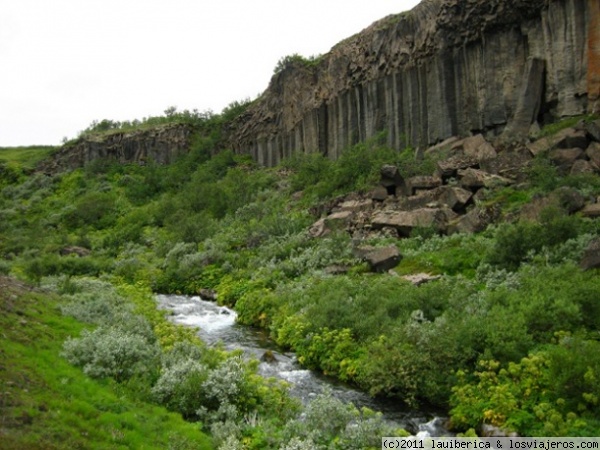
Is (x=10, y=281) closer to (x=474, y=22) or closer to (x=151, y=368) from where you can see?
(x=151, y=368)

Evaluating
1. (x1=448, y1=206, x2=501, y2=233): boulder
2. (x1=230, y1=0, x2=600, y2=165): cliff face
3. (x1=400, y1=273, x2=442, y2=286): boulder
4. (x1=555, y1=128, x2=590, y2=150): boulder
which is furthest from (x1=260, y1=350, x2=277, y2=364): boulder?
(x1=230, y1=0, x2=600, y2=165): cliff face

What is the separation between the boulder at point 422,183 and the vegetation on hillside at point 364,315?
2.29m

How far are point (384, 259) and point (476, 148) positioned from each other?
45.0 feet

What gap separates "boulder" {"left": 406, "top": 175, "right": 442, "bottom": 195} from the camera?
104 feet

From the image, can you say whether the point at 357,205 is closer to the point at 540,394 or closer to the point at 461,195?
the point at 461,195

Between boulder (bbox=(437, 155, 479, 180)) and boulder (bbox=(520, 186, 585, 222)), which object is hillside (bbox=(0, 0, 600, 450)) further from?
boulder (bbox=(437, 155, 479, 180))

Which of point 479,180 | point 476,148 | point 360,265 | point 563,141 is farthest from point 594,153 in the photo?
point 360,265

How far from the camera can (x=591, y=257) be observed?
17.6 metres

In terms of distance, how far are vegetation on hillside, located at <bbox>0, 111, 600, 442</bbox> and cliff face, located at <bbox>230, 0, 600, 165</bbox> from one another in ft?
17.0

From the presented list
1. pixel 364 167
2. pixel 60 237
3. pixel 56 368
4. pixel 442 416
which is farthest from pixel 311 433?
pixel 60 237

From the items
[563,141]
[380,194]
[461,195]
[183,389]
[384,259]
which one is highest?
[563,141]

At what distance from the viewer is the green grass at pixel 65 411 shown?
959 cm

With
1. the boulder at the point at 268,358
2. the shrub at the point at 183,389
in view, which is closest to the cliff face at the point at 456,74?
the boulder at the point at 268,358

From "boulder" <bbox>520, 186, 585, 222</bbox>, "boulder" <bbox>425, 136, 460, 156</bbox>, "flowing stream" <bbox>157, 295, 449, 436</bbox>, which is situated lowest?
"flowing stream" <bbox>157, 295, 449, 436</bbox>
